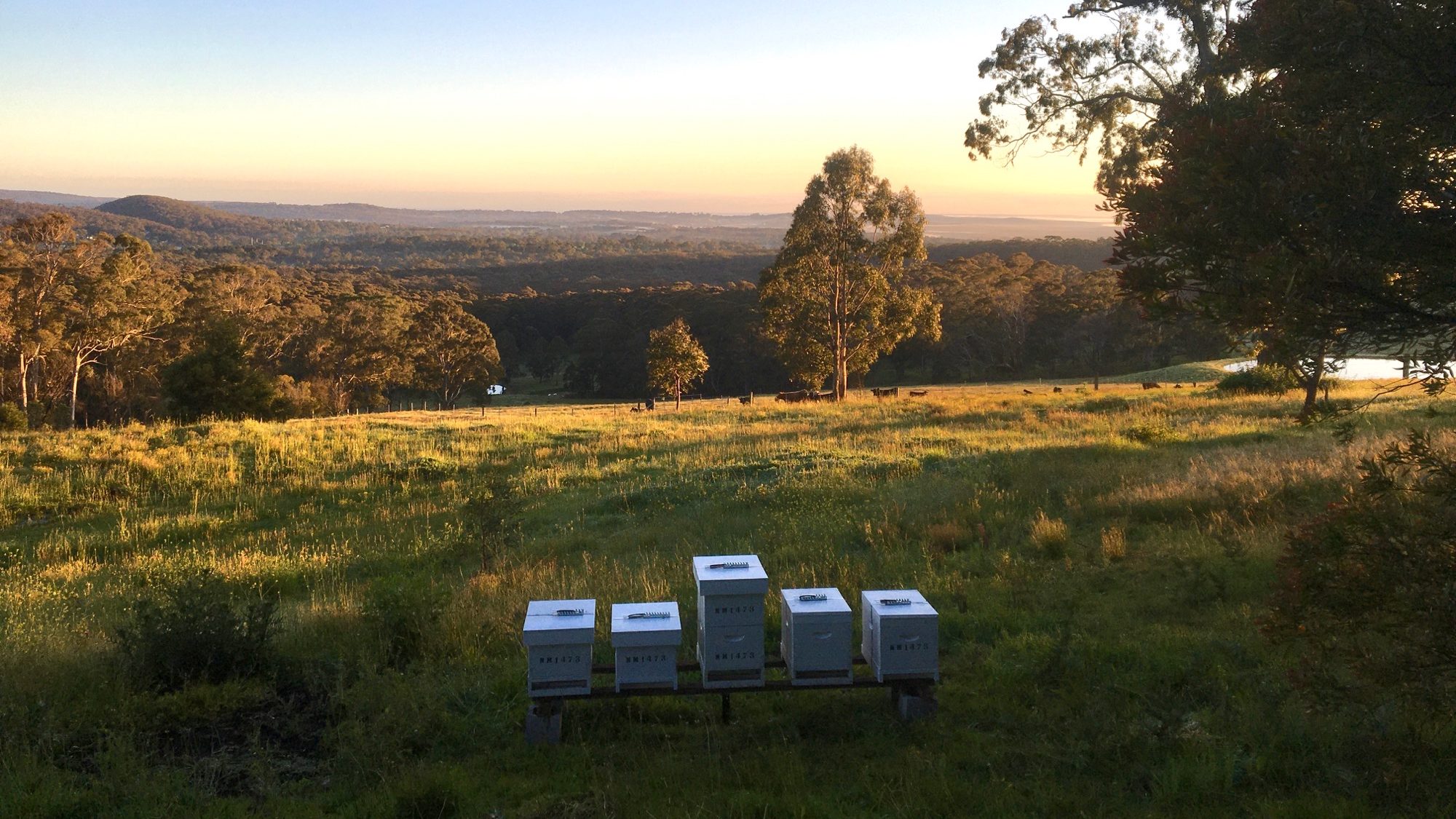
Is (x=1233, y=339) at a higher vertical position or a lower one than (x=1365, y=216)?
lower

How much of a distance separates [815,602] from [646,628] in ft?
3.59

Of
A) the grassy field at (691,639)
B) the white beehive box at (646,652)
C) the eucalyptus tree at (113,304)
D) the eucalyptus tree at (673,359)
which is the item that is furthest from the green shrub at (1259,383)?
the eucalyptus tree at (113,304)

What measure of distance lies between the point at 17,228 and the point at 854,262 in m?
37.9

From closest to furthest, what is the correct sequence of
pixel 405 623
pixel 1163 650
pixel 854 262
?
1. pixel 1163 650
2. pixel 405 623
3. pixel 854 262

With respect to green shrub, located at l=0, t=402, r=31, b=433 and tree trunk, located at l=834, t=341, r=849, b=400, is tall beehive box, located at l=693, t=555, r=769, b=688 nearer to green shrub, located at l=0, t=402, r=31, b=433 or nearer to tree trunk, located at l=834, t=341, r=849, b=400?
tree trunk, located at l=834, t=341, r=849, b=400

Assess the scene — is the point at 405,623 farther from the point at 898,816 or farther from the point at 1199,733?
the point at 1199,733

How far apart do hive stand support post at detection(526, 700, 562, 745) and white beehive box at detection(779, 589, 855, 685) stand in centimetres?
144

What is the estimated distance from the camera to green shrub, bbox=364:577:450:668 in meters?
7.09

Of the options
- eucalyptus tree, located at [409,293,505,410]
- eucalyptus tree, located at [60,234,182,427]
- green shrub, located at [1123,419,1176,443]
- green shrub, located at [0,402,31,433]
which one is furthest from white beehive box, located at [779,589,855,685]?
eucalyptus tree, located at [409,293,505,410]

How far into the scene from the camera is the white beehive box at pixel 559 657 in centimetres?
551

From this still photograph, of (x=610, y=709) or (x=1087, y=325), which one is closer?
(x=610, y=709)

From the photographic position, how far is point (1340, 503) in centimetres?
516

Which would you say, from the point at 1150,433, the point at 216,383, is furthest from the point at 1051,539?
the point at 216,383

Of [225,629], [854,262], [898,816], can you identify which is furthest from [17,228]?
[898,816]
